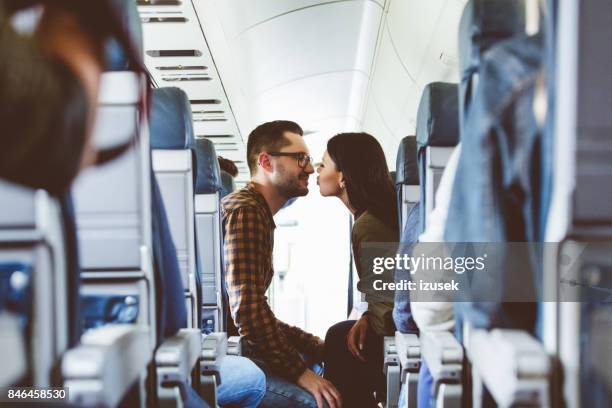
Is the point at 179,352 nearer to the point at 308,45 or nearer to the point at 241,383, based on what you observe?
the point at 241,383

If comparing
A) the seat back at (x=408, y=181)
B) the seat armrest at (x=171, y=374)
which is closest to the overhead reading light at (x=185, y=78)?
the seat back at (x=408, y=181)

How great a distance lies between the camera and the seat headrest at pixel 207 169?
2.67 meters

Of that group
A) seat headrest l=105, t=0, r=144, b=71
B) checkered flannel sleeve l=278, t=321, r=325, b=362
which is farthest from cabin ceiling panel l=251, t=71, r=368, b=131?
seat headrest l=105, t=0, r=144, b=71

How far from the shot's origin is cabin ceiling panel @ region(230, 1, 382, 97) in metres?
4.09

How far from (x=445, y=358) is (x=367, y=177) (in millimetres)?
1808

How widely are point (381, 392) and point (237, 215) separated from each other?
5.21 feet

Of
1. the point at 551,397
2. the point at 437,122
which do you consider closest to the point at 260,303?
the point at 437,122

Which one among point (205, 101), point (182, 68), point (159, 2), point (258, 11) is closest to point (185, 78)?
point (182, 68)

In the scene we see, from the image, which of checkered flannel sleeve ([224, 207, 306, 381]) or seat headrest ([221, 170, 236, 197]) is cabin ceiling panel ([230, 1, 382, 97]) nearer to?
seat headrest ([221, 170, 236, 197])

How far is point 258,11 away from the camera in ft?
12.6

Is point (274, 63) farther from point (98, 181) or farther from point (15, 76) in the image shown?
point (15, 76)

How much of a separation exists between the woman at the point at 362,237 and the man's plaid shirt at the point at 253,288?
66cm

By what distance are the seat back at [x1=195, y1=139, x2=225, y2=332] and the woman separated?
73 centimetres

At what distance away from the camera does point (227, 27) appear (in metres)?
3.80
